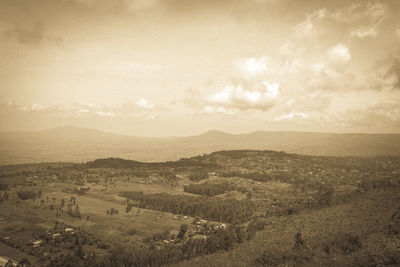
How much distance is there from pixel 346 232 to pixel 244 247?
2656cm

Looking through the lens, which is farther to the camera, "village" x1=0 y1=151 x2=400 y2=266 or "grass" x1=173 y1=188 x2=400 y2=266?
"village" x1=0 y1=151 x2=400 y2=266

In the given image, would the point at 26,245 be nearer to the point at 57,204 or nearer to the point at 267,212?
the point at 57,204

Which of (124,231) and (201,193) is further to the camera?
(201,193)

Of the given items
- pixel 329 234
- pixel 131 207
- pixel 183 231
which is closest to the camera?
pixel 329 234

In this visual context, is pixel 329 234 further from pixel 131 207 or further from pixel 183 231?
pixel 131 207

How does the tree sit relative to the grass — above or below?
below

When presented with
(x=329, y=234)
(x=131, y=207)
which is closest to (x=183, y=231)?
(x=131, y=207)

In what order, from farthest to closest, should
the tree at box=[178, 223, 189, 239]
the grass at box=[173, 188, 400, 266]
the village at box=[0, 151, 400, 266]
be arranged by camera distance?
1. the tree at box=[178, 223, 189, 239]
2. the village at box=[0, 151, 400, 266]
3. the grass at box=[173, 188, 400, 266]

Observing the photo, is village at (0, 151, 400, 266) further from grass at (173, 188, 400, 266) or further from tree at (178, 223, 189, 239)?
grass at (173, 188, 400, 266)

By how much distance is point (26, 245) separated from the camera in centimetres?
7119

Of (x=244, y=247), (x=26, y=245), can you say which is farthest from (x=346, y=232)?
(x=26, y=245)

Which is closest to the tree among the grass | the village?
the village

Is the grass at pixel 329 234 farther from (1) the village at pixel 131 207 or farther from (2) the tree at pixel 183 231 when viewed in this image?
(2) the tree at pixel 183 231

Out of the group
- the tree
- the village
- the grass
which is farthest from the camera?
the tree
